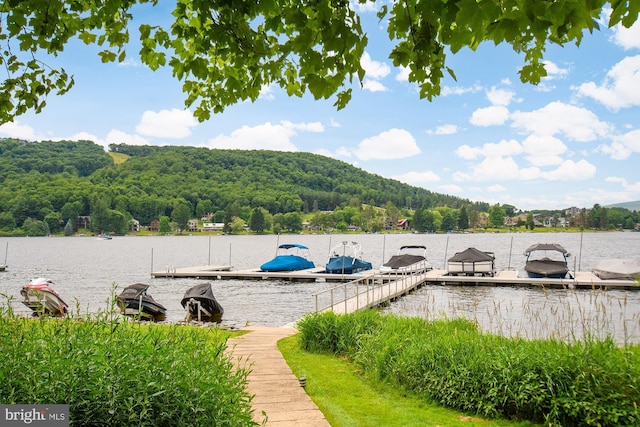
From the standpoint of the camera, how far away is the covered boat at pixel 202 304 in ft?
67.3

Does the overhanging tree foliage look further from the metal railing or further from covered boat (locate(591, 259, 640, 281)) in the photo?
covered boat (locate(591, 259, 640, 281))

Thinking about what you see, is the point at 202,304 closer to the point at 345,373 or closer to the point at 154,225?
the point at 345,373

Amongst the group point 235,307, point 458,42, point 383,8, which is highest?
point 383,8

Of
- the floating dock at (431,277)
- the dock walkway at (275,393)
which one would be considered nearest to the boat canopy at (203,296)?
the floating dock at (431,277)

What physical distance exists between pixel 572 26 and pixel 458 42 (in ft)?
1.82

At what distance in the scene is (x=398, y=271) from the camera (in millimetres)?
34188

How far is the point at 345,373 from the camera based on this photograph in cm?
841

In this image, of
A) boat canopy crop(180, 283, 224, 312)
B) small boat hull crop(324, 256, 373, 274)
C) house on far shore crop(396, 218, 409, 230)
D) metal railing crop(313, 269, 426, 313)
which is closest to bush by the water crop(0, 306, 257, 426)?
metal railing crop(313, 269, 426, 313)

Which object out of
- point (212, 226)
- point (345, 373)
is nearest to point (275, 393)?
point (345, 373)

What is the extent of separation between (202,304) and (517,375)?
16.2 metres

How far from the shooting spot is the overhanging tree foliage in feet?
7.94

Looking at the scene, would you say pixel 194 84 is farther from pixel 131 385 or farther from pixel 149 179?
pixel 149 179

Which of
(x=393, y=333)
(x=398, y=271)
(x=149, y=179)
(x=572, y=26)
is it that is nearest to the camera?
(x=572, y=26)

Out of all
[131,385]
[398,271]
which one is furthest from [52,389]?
[398,271]
